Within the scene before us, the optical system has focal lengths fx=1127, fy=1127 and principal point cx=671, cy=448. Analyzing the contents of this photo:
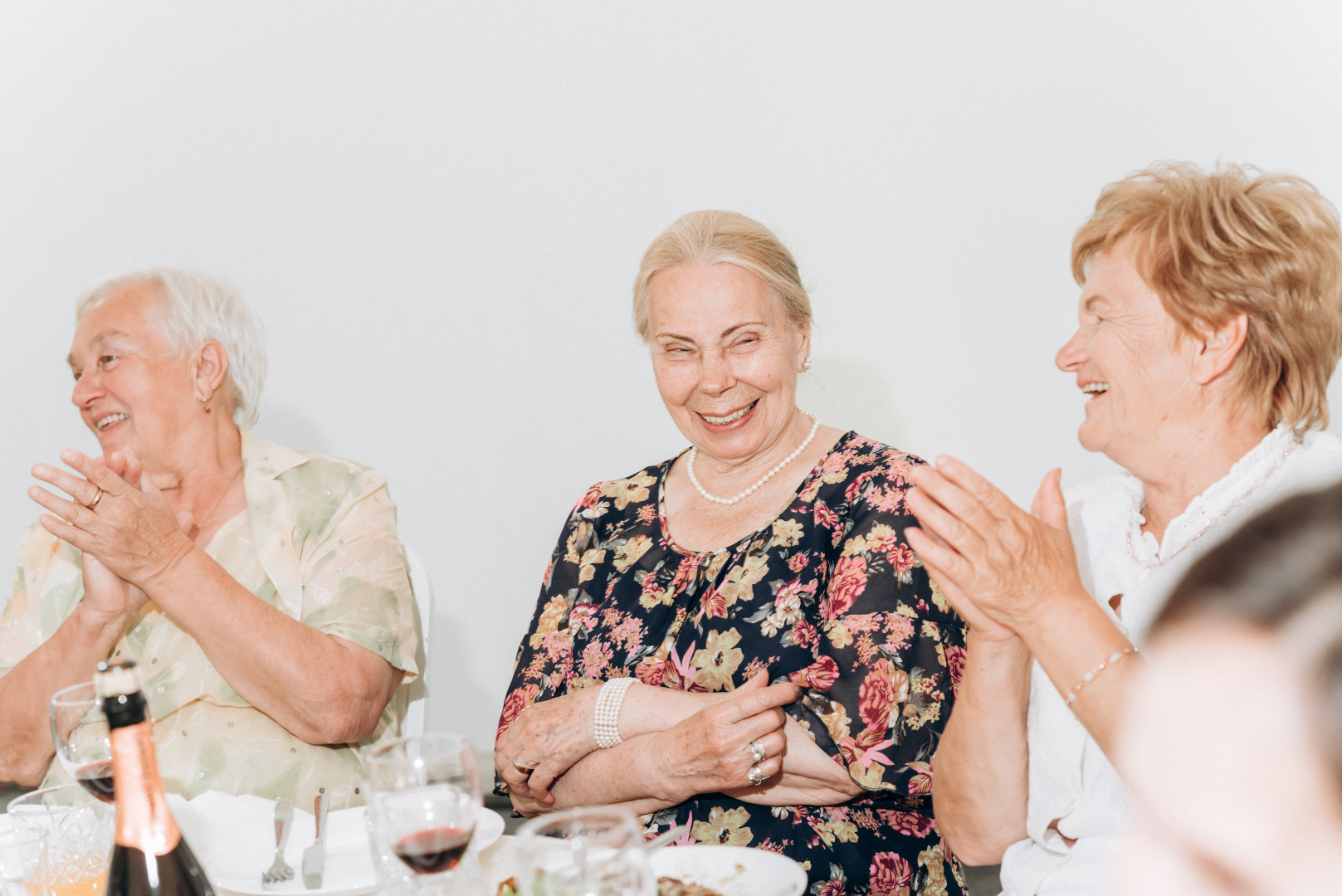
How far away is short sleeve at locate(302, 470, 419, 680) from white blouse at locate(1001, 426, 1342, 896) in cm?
107

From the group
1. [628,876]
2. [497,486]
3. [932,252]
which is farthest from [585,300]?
[628,876]

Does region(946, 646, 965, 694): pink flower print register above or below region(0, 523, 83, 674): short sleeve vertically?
below

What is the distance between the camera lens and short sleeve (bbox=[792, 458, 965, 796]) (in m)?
1.70

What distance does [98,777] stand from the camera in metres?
1.16

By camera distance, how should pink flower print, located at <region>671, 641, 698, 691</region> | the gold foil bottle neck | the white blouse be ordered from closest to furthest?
the gold foil bottle neck, the white blouse, pink flower print, located at <region>671, 641, 698, 691</region>

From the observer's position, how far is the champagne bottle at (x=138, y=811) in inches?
39.5

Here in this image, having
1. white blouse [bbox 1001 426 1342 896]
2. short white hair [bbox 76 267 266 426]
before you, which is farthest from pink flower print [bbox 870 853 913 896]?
short white hair [bbox 76 267 266 426]

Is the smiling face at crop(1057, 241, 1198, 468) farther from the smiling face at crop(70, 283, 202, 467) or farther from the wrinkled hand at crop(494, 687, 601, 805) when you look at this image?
the smiling face at crop(70, 283, 202, 467)

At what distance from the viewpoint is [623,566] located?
2.15m

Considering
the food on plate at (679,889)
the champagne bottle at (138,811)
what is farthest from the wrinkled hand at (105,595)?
the food on plate at (679,889)

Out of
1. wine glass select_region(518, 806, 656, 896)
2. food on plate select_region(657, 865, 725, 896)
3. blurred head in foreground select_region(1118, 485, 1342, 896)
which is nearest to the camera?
blurred head in foreground select_region(1118, 485, 1342, 896)

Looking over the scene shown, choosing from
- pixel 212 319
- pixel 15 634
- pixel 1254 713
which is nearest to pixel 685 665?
pixel 212 319

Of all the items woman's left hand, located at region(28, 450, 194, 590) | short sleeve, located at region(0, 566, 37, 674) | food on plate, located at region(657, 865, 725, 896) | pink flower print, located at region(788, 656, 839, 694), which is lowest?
food on plate, located at region(657, 865, 725, 896)

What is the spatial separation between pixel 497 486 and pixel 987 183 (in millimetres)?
1520
